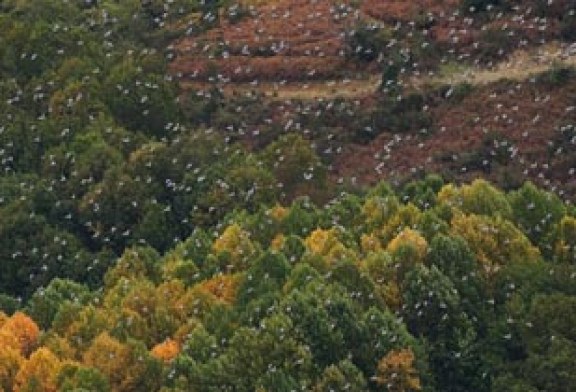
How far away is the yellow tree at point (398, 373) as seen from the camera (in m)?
86.1

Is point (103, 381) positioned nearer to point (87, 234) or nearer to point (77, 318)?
point (77, 318)

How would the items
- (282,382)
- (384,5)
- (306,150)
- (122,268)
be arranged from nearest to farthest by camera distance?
(282,382) < (122,268) < (306,150) < (384,5)

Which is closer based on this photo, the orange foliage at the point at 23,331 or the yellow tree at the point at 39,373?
the yellow tree at the point at 39,373

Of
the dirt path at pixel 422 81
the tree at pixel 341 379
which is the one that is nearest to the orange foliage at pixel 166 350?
the tree at pixel 341 379

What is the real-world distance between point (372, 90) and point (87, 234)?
31.1 m

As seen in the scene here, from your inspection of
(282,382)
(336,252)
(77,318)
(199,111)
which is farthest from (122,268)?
(199,111)

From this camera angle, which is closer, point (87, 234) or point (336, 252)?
point (336, 252)

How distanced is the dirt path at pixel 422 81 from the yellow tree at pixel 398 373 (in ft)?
158

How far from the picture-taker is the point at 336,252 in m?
95.2

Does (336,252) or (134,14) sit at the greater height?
(336,252)

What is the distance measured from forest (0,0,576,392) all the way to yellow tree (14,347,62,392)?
13cm

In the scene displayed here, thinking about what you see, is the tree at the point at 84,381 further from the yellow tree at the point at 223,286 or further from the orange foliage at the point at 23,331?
the yellow tree at the point at 223,286

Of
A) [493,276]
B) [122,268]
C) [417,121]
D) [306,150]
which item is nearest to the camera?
[493,276]

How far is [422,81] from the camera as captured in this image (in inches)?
5281
